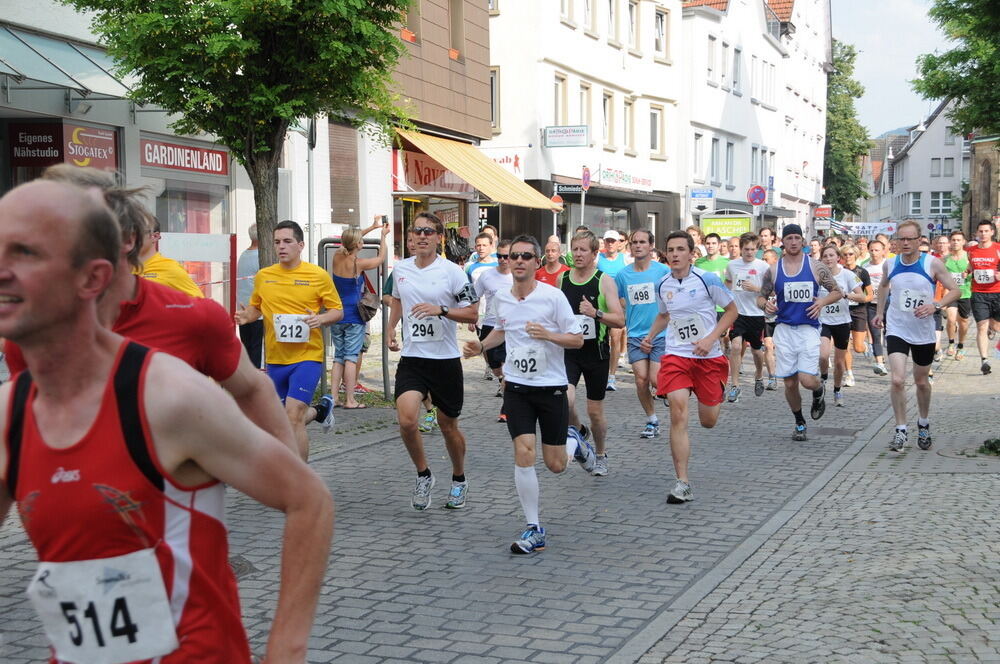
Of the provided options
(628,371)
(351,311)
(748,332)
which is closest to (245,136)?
(351,311)

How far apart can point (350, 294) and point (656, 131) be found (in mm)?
30603

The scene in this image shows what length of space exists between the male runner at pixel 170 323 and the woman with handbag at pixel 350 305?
9.31 m

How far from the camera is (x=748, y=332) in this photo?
15773 millimetres

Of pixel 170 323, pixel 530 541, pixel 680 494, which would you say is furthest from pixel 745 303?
pixel 170 323

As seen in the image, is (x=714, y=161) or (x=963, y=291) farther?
(x=714, y=161)

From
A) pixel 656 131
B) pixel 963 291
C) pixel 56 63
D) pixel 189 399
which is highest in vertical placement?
pixel 656 131

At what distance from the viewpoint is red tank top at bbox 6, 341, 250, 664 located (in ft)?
6.71

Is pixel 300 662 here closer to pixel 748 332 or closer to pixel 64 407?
pixel 64 407

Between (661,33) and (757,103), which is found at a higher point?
(661,33)

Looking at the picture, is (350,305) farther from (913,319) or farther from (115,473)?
(115,473)

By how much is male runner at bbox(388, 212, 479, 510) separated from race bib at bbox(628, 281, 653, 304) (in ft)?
12.9

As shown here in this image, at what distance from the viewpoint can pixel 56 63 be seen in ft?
46.5

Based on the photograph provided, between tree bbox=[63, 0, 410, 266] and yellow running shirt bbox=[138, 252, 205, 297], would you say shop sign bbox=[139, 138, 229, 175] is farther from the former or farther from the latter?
yellow running shirt bbox=[138, 252, 205, 297]

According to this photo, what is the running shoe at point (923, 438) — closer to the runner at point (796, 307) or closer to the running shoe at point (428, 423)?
the runner at point (796, 307)
